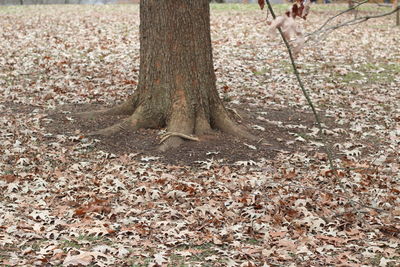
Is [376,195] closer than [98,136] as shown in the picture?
Yes

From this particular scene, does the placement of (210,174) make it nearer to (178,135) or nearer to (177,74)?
(178,135)

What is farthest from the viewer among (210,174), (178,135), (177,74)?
(177,74)

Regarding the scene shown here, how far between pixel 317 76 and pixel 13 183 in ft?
27.3

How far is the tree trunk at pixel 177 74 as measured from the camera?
26.3 feet

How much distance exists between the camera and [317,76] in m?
13.1

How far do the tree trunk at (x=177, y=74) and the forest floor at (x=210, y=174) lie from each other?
0.30 m

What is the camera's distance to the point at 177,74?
8.12 m

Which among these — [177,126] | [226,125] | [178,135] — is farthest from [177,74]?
[226,125]

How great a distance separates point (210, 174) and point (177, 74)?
1711mm

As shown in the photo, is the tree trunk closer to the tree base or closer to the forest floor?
the tree base

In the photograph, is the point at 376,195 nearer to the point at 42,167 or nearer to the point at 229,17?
the point at 42,167

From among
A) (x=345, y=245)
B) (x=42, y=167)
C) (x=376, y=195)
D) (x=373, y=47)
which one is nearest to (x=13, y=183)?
(x=42, y=167)

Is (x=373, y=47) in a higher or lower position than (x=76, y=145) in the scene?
higher

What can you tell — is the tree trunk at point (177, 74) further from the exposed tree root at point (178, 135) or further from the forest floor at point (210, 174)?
the forest floor at point (210, 174)
